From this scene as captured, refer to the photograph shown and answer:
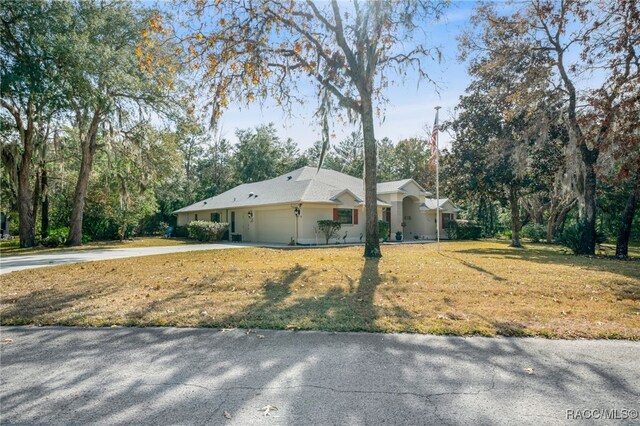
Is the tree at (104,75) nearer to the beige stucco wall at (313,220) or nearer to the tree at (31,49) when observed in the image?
the tree at (31,49)

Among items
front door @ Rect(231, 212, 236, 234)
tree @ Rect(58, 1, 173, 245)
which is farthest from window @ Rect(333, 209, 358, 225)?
tree @ Rect(58, 1, 173, 245)

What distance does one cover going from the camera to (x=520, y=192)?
22016mm

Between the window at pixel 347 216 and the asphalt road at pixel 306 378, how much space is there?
18.3 meters

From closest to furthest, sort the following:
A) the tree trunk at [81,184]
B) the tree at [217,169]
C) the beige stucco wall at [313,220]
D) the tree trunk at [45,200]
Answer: the tree trunk at [81,184]
the beige stucco wall at [313,220]
the tree trunk at [45,200]
the tree at [217,169]

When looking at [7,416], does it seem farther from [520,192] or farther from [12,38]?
[520,192]

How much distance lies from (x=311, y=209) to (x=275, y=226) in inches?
118

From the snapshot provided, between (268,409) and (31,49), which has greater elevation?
(31,49)

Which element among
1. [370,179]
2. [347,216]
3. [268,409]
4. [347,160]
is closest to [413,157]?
[347,160]

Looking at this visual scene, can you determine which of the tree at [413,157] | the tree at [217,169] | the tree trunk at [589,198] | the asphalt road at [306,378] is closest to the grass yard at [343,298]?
the asphalt road at [306,378]

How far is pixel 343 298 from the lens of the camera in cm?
652

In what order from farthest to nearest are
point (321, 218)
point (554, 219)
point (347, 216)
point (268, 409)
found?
1. point (554, 219)
2. point (347, 216)
3. point (321, 218)
4. point (268, 409)

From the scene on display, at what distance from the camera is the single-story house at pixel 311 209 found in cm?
2144

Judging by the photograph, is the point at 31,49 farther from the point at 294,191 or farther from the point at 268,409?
the point at 268,409

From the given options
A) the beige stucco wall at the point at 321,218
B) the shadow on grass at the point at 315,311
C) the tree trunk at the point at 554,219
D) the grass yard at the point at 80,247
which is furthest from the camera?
the tree trunk at the point at 554,219
